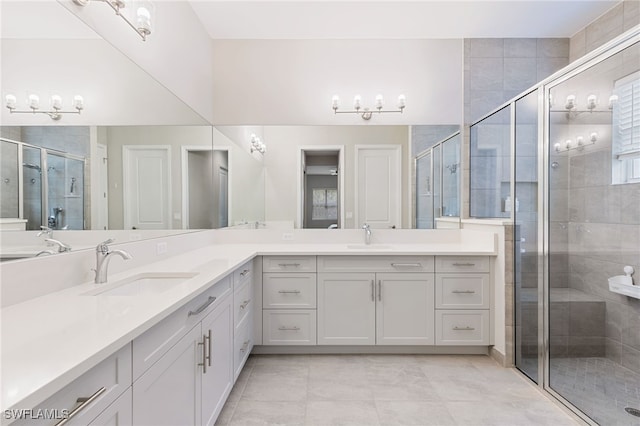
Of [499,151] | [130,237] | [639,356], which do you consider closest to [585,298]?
[639,356]

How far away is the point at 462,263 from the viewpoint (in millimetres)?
2529

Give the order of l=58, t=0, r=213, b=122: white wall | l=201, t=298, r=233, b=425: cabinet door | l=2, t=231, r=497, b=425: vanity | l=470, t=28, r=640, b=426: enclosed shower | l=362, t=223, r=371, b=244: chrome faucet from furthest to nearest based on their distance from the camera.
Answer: l=362, t=223, r=371, b=244: chrome faucet < l=470, t=28, r=640, b=426: enclosed shower < l=58, t=0, r=213, b=122: white wall < l=201, t=298, r=233, b=425: cabinet door < l=2, t=231, r=497, b=425: vanity

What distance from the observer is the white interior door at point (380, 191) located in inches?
120

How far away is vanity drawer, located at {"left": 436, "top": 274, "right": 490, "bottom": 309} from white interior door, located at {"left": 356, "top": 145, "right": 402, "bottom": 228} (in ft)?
2.39

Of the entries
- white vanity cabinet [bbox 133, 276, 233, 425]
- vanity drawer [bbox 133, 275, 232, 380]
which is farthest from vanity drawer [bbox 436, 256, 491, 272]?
vanity drawer [bbox 133, 275, 232, 380]

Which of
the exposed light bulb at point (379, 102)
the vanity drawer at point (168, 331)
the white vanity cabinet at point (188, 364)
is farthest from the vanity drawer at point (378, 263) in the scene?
the exposed light bulb at point (379, 102)

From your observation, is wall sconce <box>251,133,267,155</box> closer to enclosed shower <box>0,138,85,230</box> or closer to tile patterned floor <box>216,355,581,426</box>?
enclosed shower <box>0,138,85,230</box>

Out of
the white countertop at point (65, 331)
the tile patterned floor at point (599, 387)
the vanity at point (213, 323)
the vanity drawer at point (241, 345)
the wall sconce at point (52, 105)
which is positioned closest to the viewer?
the white countertop at point (65, 331)

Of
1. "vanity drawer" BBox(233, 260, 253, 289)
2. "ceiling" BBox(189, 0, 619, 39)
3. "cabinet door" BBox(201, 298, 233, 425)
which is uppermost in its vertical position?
"ceiling" BBox(189, 0, 619, 39)

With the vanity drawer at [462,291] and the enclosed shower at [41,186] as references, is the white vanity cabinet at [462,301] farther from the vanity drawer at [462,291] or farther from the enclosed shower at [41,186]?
the enclosed shower at [41,186]

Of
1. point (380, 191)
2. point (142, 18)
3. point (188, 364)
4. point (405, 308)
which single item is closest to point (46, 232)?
point (188, 364)

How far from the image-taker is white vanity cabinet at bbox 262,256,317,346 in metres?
2.53

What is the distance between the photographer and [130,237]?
1.80 meters

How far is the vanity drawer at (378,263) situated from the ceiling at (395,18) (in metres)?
2.05
